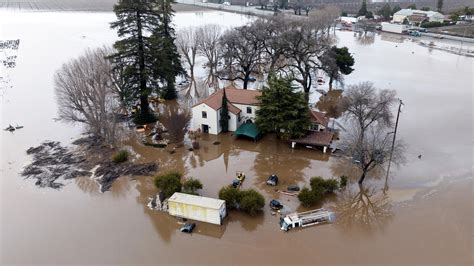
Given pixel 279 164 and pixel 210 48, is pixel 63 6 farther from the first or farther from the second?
pixel 279 164

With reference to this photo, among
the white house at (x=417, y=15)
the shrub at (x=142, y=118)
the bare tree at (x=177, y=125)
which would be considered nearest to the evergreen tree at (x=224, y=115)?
the bare tree at (x=177, y=125)

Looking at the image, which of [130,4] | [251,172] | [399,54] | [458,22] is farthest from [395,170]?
[458,22]

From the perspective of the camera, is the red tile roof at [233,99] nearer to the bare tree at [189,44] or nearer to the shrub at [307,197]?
the shrub at [307,197]

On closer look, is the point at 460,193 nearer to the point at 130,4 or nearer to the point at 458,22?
the point at 130,4

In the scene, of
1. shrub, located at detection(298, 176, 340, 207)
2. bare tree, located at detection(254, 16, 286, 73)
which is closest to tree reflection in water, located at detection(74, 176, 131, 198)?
shrub, located at detection(298, 176, 340, 207)

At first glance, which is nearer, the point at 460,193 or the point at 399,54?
the point at 460,193
